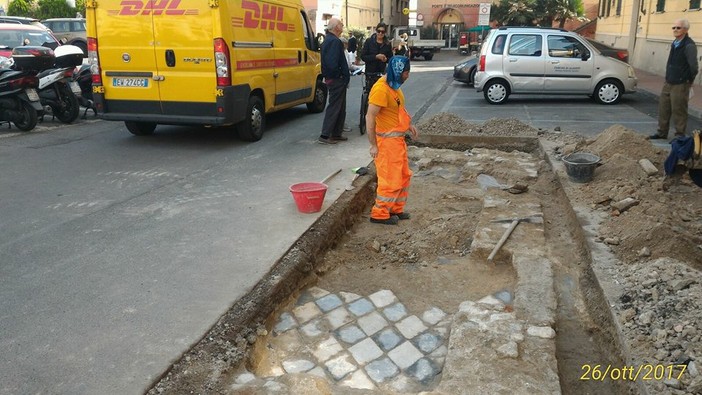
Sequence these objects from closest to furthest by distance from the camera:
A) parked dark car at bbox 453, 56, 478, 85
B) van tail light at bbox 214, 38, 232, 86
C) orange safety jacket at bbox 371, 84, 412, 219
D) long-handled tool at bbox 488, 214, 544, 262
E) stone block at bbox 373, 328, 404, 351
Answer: stone block at bbox 373, 328, 404, 351 → long-handled tool at bbox 488, 214, 544, 262 → orange safety jacket at bbox 371, 84, 412, 219 → van tail light at bbox 214, 38, 232, 86 → parked dark car at bbox 453, 56, 478, 85

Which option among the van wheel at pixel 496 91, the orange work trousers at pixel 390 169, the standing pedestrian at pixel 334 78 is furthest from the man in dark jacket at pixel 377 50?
the van wheel at pixel 496 91

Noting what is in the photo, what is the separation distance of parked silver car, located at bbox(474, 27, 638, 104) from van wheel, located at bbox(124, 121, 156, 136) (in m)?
8.23

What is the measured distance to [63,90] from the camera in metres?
11.2

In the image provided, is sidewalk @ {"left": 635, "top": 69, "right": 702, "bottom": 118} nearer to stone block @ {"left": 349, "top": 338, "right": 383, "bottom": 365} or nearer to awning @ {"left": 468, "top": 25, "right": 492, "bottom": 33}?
stone block @ {"left": 349, "top": 338, "right": 383, "bottom": 365}

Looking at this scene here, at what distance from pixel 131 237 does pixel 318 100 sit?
7897 mm

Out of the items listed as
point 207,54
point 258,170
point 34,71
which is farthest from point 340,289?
point 34,71

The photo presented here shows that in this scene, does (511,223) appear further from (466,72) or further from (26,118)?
(466,72)

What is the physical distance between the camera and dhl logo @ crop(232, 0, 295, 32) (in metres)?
8.52

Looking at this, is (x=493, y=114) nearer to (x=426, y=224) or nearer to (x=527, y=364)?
(x=426, y=224)

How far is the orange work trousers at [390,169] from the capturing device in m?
5.61

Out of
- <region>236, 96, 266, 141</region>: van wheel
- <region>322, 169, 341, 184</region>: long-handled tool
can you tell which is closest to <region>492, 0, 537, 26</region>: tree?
<region>236, 96, 266, 141</region>: van wheel

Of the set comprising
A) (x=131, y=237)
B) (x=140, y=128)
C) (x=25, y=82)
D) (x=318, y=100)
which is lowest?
(x=131, y=237)

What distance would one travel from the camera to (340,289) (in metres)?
4.45

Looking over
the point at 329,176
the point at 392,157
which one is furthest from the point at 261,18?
the point at 392,157
